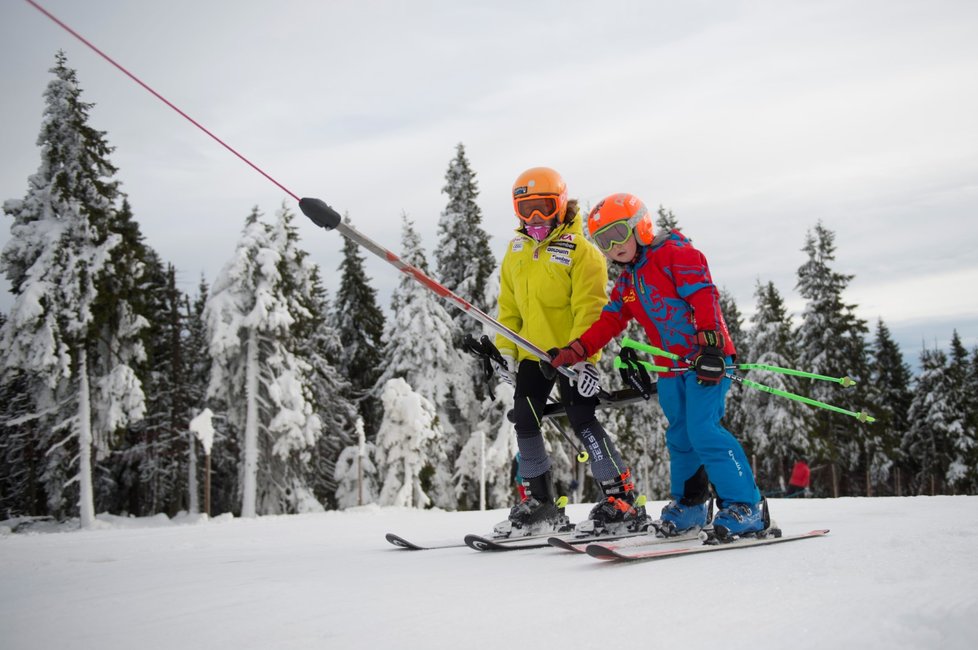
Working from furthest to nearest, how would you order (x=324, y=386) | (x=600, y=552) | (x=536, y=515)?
(x=324, y=386) < (x=536, y=515) < (x=600, y=552)

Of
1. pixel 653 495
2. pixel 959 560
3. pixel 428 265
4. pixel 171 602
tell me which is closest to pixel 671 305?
pixel 959 560

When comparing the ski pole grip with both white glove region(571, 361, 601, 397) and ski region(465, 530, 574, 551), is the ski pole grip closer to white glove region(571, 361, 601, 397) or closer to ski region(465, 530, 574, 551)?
white glove region(571, 361, 601, 397)

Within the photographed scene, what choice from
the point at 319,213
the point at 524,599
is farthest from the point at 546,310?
the point at 524,599

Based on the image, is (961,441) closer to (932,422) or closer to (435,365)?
(932,422)

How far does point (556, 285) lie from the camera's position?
5.10 metres

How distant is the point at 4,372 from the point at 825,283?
107 ft

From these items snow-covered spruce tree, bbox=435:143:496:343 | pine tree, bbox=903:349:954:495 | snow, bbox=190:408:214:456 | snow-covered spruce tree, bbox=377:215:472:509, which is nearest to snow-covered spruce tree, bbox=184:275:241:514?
snow-covered spruce tree, bbox=377:215:472:509

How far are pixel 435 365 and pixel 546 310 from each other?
2205 cm

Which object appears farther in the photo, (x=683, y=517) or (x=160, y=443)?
(x=160, y=443)

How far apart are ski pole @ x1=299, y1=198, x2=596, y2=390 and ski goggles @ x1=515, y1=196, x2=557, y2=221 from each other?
0.84m

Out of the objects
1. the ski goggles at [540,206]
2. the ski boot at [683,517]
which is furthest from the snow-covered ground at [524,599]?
the ski goggles at [540,206]

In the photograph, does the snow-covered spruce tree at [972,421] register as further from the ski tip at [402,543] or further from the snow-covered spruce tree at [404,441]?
the ski tip at [402,543]

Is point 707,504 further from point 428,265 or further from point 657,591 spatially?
point 428,265

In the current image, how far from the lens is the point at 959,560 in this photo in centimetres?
291
